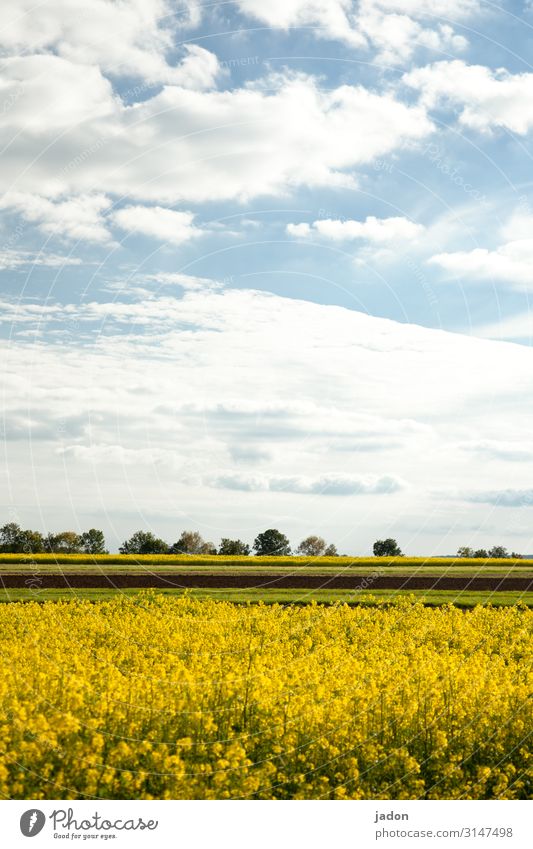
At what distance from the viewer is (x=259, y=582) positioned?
35969 mm

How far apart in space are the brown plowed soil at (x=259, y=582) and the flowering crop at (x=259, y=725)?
17984 millimetres

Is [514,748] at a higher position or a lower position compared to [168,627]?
lower

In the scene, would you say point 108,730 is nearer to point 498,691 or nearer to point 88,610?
point 498,691

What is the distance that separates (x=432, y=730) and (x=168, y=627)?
9.29 meters

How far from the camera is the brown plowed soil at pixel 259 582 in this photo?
3253 cm

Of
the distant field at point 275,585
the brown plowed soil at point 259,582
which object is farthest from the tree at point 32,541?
the brown plowed soil at point 259,582

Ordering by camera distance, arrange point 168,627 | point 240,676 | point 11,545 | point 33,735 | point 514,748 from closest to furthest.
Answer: point 33,735, point 514,748, point 240,676, point 168,627, point 11,545

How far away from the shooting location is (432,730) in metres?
10.4

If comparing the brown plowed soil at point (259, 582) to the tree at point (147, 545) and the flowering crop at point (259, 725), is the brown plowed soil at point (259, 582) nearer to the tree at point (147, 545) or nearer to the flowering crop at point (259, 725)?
the flowering crop at point (259, 725)
